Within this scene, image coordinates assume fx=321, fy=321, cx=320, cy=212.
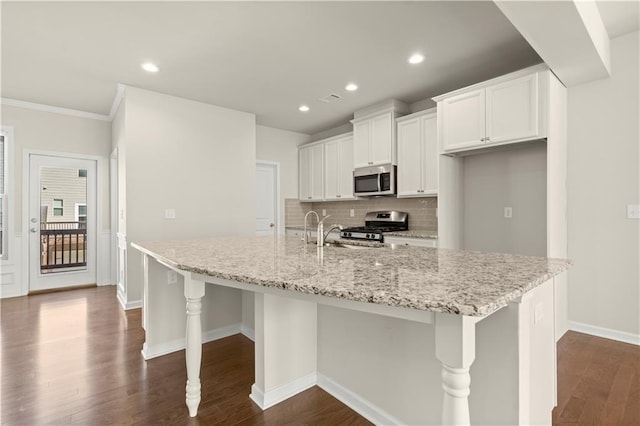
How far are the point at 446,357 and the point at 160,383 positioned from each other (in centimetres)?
197

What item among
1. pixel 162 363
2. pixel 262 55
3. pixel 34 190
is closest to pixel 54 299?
pixel 34 190

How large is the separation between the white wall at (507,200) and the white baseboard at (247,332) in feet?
8.22

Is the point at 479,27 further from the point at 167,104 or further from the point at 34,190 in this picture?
the point at 34,190

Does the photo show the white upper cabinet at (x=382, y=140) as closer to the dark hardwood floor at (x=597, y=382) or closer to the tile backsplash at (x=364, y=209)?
the tile backsplash at (x=364, y=209)

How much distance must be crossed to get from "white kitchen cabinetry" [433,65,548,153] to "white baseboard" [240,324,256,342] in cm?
260

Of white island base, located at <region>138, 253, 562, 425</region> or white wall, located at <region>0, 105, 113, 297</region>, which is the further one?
white wall, located at <region>0, 105, 113, 297</region>

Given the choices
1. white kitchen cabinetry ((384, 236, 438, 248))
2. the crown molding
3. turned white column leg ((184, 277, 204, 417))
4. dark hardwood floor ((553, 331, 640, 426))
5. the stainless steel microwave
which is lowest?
dark hardwood floor ((553, 331, 640, 426))

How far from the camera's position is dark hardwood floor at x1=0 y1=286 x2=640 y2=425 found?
68.6 inches

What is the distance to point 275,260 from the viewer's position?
1590 mm

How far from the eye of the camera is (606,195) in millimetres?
2760

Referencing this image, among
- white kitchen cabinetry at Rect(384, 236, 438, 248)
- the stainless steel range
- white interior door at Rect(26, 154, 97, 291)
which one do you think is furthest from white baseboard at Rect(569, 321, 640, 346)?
white interior door at Rect(26, 154, 97, 291)

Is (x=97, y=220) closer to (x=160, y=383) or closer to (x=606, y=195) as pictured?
(x=160, y=383)

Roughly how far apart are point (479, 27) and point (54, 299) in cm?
550

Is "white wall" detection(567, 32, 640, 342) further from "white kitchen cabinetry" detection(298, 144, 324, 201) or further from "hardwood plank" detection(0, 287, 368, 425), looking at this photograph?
"white kitchen cabinetry" detection(298, 144, 324, 201)
